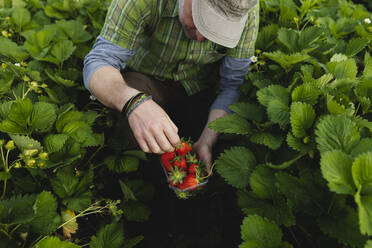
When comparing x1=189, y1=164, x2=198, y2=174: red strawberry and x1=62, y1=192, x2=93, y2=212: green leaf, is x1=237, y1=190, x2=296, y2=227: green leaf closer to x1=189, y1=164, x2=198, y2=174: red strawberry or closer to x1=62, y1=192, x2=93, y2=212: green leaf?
x1=189, y1=164, x2=198, y2=174: red strawberry

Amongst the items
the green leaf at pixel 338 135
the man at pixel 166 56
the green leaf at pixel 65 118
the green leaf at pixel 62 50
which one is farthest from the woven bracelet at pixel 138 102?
the green leaf at pixel 338 135

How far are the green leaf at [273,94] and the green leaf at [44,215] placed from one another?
3.20ft

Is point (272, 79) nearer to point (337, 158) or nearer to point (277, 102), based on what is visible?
point (277, 102)

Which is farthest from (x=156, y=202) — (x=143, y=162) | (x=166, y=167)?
(x=166, y=167)

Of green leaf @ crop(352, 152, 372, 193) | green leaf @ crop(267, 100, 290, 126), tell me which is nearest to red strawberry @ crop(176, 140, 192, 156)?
green leaf @ crop(267, 100, 290, 126)

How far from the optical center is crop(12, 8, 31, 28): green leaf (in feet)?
6.23

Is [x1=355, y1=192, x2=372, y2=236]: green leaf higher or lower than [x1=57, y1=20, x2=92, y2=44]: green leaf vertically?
lower

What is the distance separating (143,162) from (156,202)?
0.32 m

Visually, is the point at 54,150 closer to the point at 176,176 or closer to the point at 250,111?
the point at 176,176

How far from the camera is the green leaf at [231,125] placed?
1.28 meters

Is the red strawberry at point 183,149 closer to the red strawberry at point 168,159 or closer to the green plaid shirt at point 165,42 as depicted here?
the red strawberry at point 168,159

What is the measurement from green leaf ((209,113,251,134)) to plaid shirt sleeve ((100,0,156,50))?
2.29 ft

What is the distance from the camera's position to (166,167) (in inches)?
56.9

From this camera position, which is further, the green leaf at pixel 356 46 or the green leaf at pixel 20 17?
the green leaf at pixel 20 17
